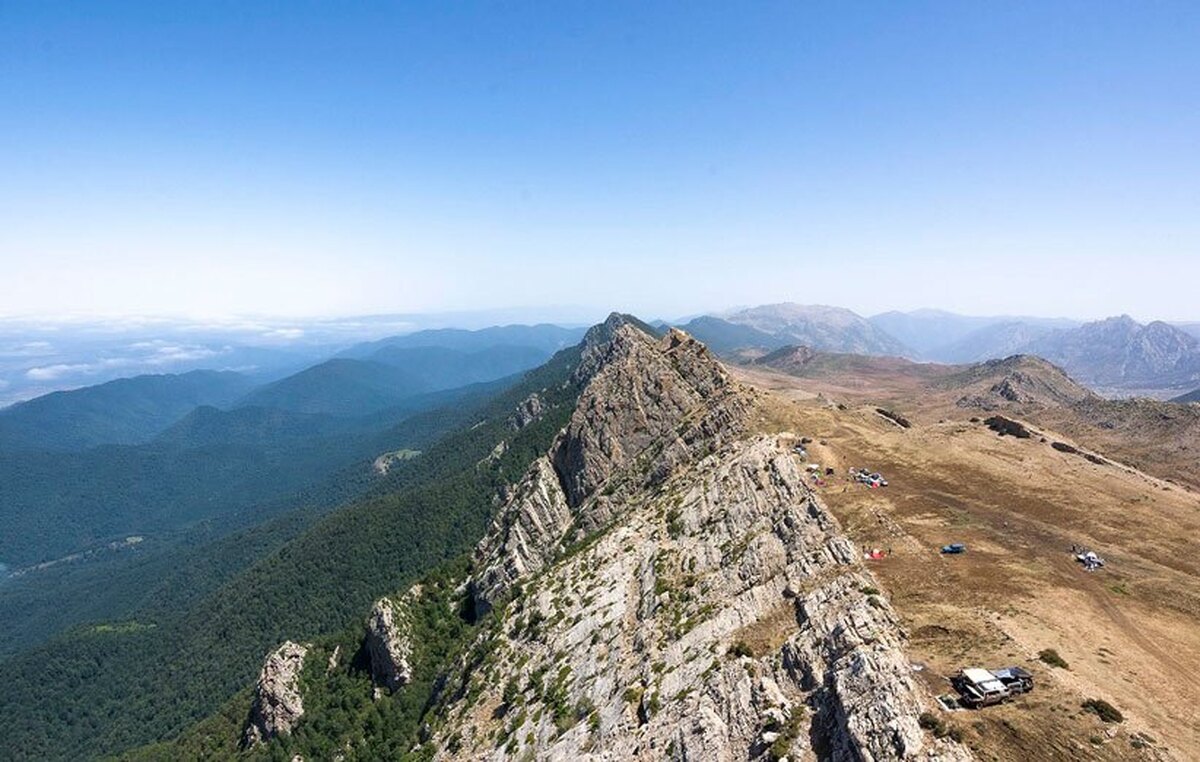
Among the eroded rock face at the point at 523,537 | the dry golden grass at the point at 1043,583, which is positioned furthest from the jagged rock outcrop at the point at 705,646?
the eroded rock face at the point at 523,537

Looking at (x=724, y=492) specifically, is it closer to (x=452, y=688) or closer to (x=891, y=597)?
(x=891, y=597)

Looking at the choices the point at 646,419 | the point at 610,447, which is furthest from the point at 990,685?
the point at 646,419

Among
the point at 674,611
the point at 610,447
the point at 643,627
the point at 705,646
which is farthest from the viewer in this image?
the point at 610,447

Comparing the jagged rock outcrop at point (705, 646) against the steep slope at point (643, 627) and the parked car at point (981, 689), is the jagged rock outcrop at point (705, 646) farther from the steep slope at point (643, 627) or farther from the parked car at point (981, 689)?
the parked car at point (981, 689)

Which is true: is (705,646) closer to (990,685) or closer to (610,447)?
(990,685)

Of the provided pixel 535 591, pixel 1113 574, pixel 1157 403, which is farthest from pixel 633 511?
pixel 1157 403
